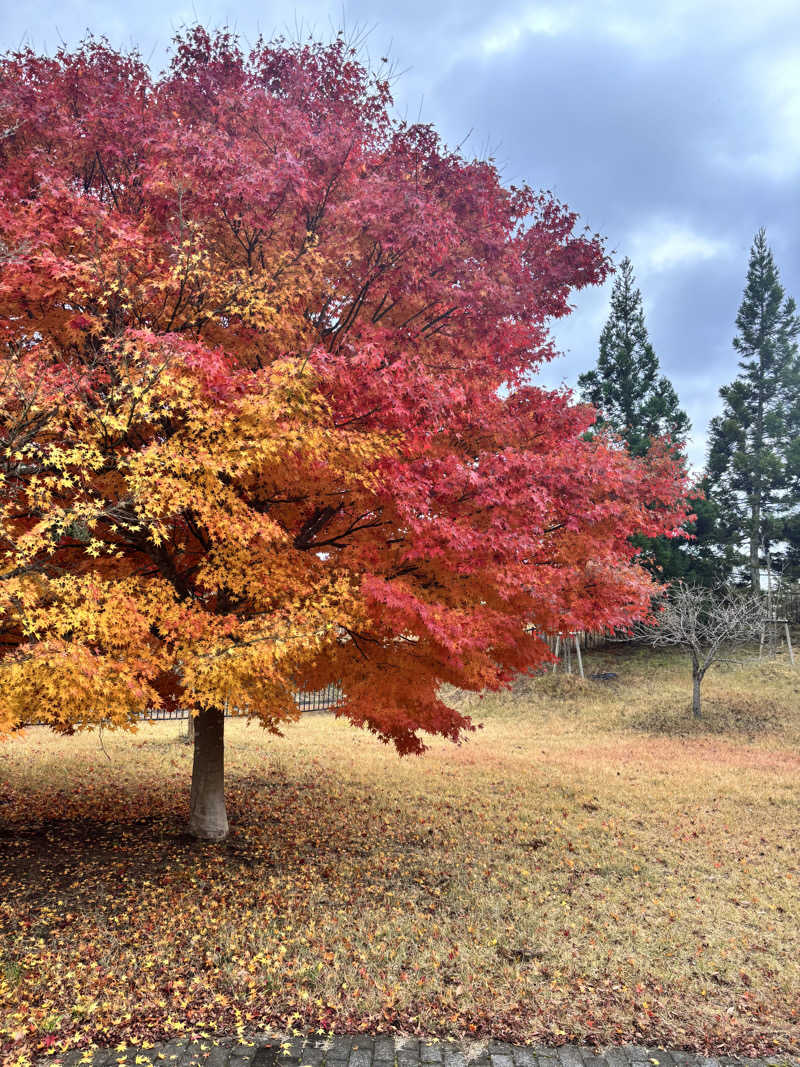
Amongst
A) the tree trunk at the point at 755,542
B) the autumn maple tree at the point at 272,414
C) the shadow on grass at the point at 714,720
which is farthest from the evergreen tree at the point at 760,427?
the autumn maple tree at the point at 272,414

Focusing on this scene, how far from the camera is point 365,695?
782 centimetres

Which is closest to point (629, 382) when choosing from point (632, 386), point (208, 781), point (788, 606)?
point (632, 386)

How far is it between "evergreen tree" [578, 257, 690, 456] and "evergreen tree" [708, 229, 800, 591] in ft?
11.6

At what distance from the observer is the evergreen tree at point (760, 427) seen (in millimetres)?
32844

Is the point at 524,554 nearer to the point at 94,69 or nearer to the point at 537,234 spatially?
the point at 537,234

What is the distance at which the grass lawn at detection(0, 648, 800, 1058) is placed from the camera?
5.49 meters

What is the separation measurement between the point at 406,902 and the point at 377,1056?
3.00m

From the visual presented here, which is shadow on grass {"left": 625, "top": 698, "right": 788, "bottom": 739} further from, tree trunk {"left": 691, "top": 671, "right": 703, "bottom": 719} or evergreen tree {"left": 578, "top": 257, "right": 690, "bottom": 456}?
evergreen tree {"left": 578, "top": 257, "right": 690, "bottom": 456}

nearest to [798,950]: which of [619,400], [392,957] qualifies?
[392,957]

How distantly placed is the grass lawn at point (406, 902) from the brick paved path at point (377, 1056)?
0.56 feet

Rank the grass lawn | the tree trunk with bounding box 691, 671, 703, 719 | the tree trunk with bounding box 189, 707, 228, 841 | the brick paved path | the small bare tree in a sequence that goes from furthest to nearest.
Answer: the small bare tree
the tree trunk with bounding box 691, 671, 703, 719
the tree trunk with bounding box 189, 707, 228, 841
the grass lawn
the brick paved path

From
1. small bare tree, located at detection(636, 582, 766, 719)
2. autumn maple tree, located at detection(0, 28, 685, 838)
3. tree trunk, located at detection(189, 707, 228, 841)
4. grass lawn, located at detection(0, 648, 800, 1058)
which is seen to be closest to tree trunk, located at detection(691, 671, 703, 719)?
small bare tree, located at detection(636, 582, 766, 719)

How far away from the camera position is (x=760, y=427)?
35906 mm

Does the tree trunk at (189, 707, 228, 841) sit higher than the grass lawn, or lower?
higher
